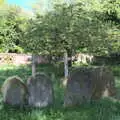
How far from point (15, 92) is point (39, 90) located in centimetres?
55

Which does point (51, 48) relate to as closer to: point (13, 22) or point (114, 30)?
point (114, 30)

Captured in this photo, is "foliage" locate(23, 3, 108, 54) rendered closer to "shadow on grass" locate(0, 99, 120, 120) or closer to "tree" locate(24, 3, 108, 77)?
"tree" locate(24, 3, 108, 77)

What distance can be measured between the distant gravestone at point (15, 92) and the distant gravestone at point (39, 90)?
15 centimetres

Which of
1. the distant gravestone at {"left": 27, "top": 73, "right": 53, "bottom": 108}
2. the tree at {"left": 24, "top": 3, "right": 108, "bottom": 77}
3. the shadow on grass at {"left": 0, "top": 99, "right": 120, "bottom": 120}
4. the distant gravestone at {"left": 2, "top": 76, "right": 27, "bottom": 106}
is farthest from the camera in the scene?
the tree at {"left": 24, "top": 3, "right": 108, "bottom": 77}

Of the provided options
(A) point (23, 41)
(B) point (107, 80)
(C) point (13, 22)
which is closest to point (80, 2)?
(A) point (23, 41)

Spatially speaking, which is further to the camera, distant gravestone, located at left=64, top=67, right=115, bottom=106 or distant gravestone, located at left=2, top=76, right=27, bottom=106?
distant gravestone, located at left=64, top=67, right=115, bottom=106

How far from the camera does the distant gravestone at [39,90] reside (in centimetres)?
869

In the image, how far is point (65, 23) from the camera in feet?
46.9

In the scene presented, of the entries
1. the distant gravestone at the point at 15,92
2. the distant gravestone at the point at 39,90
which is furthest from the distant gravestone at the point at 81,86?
the distant gravestone at the point at 15,92

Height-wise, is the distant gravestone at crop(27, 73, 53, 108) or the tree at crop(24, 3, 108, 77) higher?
the tree at crop(24, 3, 108, 77)

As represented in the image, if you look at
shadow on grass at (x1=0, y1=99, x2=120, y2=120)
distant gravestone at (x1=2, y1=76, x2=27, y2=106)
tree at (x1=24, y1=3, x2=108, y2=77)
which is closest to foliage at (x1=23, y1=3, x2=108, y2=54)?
tree at (x1=24, y1=3, x2=108, y2=77)

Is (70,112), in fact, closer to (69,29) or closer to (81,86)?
(81,86)

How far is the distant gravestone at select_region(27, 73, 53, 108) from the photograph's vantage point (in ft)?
28.5

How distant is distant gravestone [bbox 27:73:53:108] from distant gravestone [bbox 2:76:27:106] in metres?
0.15
